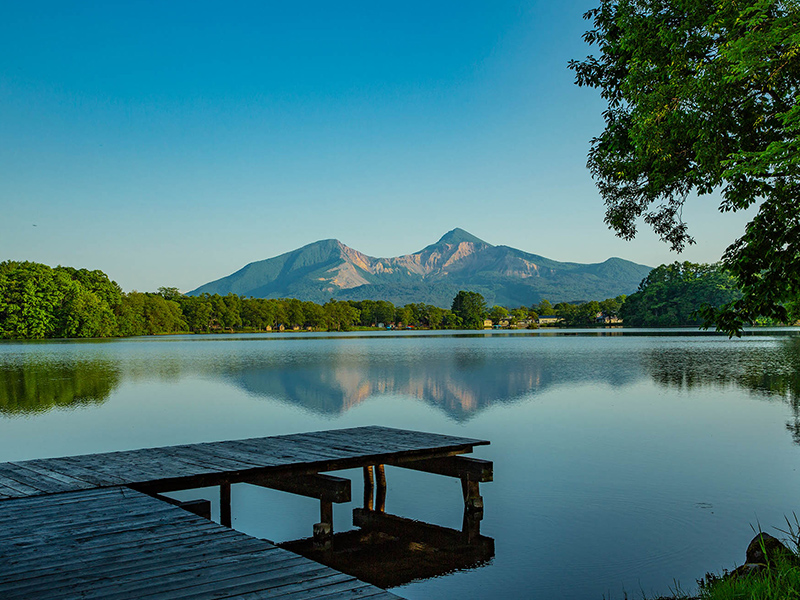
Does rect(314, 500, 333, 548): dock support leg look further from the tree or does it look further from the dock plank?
the tree

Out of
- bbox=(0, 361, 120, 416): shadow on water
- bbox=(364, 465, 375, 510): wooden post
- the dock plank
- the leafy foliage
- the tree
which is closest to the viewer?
the dock plank

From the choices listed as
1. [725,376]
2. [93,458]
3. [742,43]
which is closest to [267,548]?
[93,458]

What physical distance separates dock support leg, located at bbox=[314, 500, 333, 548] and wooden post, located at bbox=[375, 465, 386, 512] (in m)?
1.92

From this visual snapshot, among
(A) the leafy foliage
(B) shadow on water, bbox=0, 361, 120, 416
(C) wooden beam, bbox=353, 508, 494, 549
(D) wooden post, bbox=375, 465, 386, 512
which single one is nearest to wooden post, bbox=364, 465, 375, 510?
(D) wooden post, bbox=375, 465, 386, 512

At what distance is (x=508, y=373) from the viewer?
37.7 meters

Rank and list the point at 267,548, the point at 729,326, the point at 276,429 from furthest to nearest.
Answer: the point at 276,429, the point at 729,326, the point at 267,548

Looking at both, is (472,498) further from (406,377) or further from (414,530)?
(406,377)

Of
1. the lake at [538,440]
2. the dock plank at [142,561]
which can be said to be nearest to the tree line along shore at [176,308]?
the lake at [538,440]

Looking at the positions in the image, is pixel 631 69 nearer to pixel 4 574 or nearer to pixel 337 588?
pixel 337 588

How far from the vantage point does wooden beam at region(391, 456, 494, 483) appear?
32.4 ft

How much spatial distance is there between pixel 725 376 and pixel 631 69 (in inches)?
1041

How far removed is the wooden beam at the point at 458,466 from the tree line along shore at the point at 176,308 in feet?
279

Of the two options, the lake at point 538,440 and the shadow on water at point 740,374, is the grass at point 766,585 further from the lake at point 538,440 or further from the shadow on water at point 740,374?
the shadow on water at point 740,374

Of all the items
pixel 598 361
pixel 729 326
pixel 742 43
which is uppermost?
A: pixel 742 43
